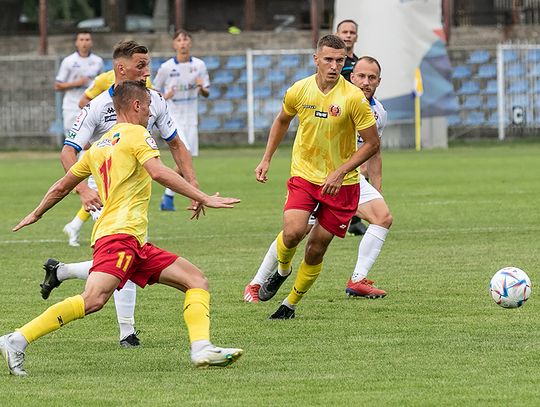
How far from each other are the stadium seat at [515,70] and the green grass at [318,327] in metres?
15.4

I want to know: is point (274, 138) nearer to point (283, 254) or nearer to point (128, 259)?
point (283, 254)

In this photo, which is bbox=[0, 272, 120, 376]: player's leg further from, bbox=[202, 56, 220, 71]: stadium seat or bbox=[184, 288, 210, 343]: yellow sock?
bbox=[202, 56, 220, 71]: stadium seat

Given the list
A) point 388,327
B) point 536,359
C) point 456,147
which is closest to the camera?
point 536,359

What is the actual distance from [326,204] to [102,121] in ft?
5.69

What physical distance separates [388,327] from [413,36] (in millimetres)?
22372

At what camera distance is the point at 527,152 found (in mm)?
29203

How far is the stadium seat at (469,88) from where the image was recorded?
110 feet

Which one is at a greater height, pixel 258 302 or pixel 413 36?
pixel 413 36

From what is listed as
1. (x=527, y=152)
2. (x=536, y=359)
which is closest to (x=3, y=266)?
(x=536, y=359)

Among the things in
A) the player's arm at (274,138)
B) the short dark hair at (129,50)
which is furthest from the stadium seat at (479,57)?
the short dark hair at (129,50)

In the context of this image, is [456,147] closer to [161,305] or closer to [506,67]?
[506,67]

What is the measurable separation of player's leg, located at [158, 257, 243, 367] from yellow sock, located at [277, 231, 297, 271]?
2077 millimetres

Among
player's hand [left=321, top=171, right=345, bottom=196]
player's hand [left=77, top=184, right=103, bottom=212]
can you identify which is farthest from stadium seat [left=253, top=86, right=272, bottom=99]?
player's hand [left=77, top=184, right=103, bottom=212]

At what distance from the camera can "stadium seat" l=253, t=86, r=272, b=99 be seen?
33344mm
